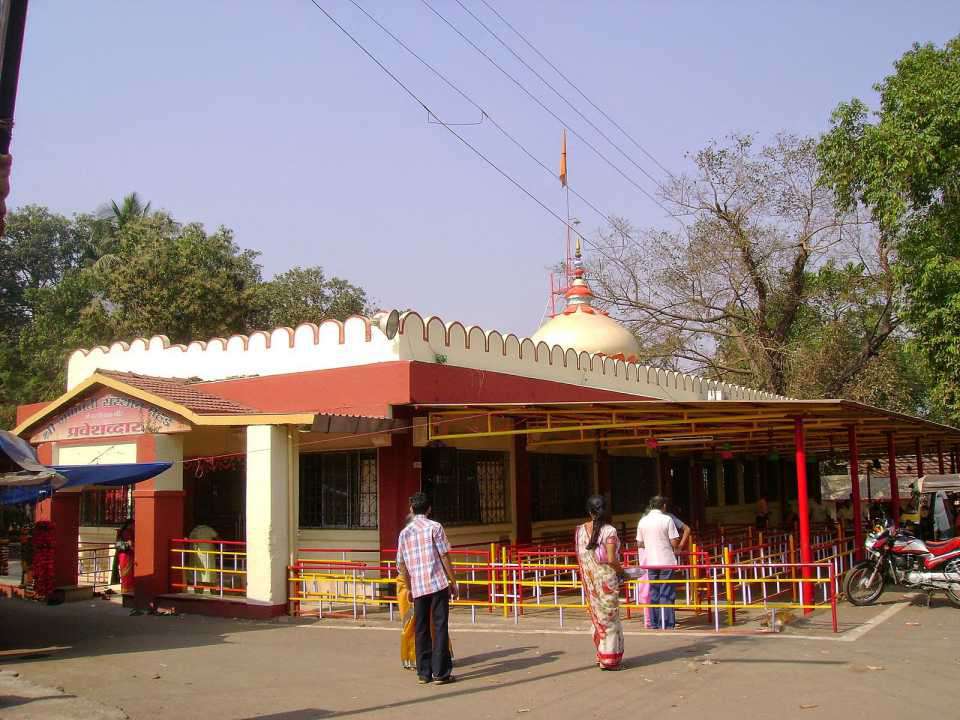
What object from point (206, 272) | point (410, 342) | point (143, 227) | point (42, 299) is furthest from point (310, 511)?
point (42, 299)

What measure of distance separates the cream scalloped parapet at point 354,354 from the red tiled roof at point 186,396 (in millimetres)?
988

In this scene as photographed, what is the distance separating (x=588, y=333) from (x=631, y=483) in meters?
3.62

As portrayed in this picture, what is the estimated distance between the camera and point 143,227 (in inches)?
1189

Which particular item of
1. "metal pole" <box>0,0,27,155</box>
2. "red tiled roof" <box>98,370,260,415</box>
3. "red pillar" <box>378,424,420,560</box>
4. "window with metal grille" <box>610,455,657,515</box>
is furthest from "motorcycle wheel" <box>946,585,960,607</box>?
"metal pole" <box>0,0,27,155</box>

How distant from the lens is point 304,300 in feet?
113

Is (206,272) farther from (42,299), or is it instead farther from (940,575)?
(940,575)

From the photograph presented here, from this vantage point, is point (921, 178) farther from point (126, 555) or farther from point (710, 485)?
point (126, 555)

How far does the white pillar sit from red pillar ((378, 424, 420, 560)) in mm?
1783

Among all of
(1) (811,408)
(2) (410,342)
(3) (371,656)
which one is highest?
(2) (410,342)

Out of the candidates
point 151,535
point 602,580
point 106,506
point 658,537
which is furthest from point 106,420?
point 602,580

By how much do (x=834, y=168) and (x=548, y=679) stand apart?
19110mm

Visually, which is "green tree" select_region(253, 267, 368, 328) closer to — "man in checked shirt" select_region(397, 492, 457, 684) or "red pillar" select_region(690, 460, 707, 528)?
"red pillar" select_region(690, 460, 707, 528)

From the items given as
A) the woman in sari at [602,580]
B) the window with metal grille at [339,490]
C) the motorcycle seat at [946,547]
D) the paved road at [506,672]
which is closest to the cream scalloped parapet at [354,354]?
the window with metal grille at [339,490]

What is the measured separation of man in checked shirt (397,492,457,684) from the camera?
7.59 metres
